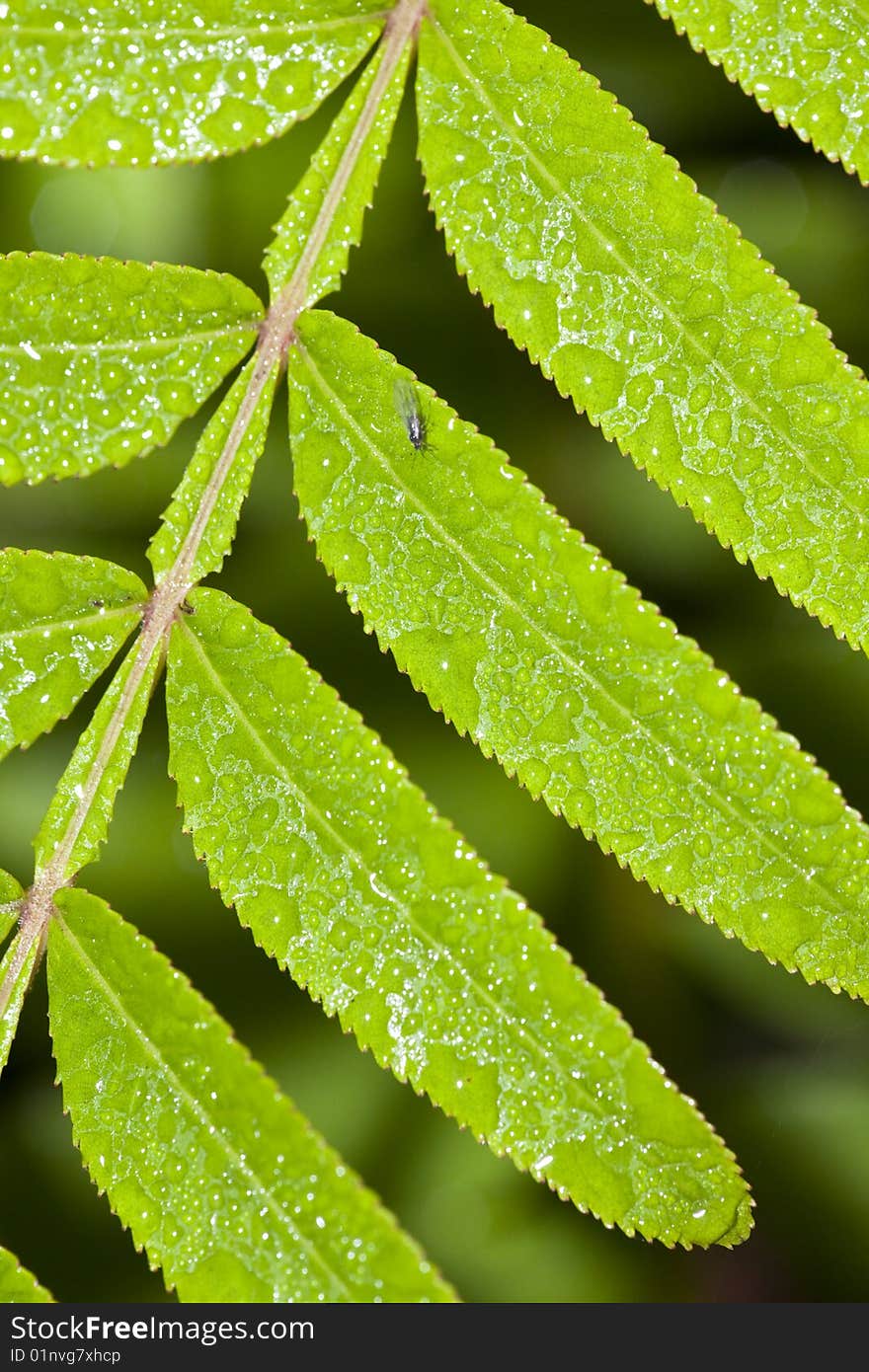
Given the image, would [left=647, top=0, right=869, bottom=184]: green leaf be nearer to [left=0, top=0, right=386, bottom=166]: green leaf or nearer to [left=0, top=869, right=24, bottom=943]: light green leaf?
[left=0, top=0, right=386, bottom=166]: green leaf

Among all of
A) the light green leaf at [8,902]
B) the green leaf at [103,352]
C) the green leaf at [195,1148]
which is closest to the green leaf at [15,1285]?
the green leaf at [195,1148]

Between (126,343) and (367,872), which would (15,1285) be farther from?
(126,343)

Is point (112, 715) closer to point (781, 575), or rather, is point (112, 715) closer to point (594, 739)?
point (594, 739)

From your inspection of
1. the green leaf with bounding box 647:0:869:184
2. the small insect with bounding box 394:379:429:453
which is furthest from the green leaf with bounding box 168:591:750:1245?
the green leaf with bounding box 647:0:869:184

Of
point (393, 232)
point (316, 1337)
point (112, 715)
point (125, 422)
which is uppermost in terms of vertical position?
point (393, 232)

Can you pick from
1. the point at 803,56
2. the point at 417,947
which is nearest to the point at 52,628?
the point at 417,947

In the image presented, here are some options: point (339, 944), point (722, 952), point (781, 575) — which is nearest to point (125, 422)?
point (339, 944)
